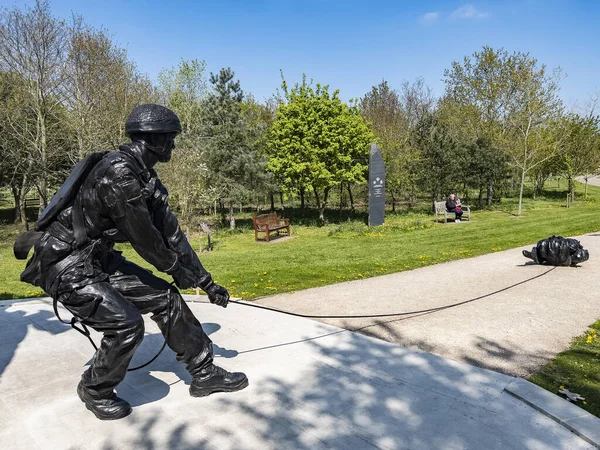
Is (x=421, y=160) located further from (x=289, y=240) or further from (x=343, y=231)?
(x=289, y=240)

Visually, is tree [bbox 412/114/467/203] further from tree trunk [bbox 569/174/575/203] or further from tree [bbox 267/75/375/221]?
tree trunk [bbox 569/174/575/203]

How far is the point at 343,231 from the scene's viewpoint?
16.8m

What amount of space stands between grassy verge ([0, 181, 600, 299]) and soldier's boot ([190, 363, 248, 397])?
11.0 feet

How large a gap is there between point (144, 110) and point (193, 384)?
214 centimetres

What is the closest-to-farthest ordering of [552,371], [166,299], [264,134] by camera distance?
[166,299]
[552,371]
[264,134]

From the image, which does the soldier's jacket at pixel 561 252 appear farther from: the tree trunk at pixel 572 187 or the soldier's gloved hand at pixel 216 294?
the tree trunk at pixel 572 187

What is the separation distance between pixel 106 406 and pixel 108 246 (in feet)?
3.78

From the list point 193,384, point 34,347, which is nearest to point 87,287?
point 193,384

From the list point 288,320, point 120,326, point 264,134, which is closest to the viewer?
point 120,326

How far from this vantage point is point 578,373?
4.19 m

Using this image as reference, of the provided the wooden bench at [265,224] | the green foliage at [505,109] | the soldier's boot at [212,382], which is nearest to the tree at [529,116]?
A: the green foliage at [505,109]

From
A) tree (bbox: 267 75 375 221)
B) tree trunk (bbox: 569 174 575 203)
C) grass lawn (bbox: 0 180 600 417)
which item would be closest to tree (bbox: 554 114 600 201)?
tree trunk (bbox: 569 174 575 203)

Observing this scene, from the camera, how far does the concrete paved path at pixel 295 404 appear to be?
3070 millimetres

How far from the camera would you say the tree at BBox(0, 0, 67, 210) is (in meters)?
17.6
